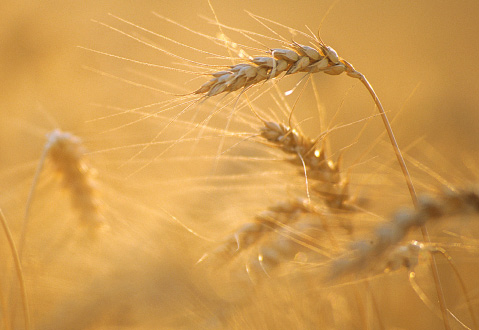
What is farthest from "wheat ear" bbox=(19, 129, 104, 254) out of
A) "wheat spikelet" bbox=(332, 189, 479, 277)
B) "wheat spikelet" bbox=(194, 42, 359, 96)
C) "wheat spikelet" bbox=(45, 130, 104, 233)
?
"wheat spikelet" bbox=(332, 189, 479, 277)

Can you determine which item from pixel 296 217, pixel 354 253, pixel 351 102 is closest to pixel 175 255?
pixel 296 217

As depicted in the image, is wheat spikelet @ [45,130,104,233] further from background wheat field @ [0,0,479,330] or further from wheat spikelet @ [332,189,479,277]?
wheat spikelet @ [332,189,479,277]

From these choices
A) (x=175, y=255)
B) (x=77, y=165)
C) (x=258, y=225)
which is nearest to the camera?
(x=258, y=225)

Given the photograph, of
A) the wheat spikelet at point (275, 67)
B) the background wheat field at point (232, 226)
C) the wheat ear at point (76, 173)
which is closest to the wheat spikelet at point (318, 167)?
the background wheat field at point (232, 226)

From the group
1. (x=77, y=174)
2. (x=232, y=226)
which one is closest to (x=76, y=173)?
(x=77, y=174)

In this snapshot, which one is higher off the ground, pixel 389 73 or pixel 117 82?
pixel 117 82

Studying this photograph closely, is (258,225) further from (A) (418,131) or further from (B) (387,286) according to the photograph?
(A) (418,131)

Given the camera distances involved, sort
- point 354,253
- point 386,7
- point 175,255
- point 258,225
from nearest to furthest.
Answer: point 354,253 < point 258,225 < point 175,255 < point 386,7

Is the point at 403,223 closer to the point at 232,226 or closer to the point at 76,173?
the point at 232,226
